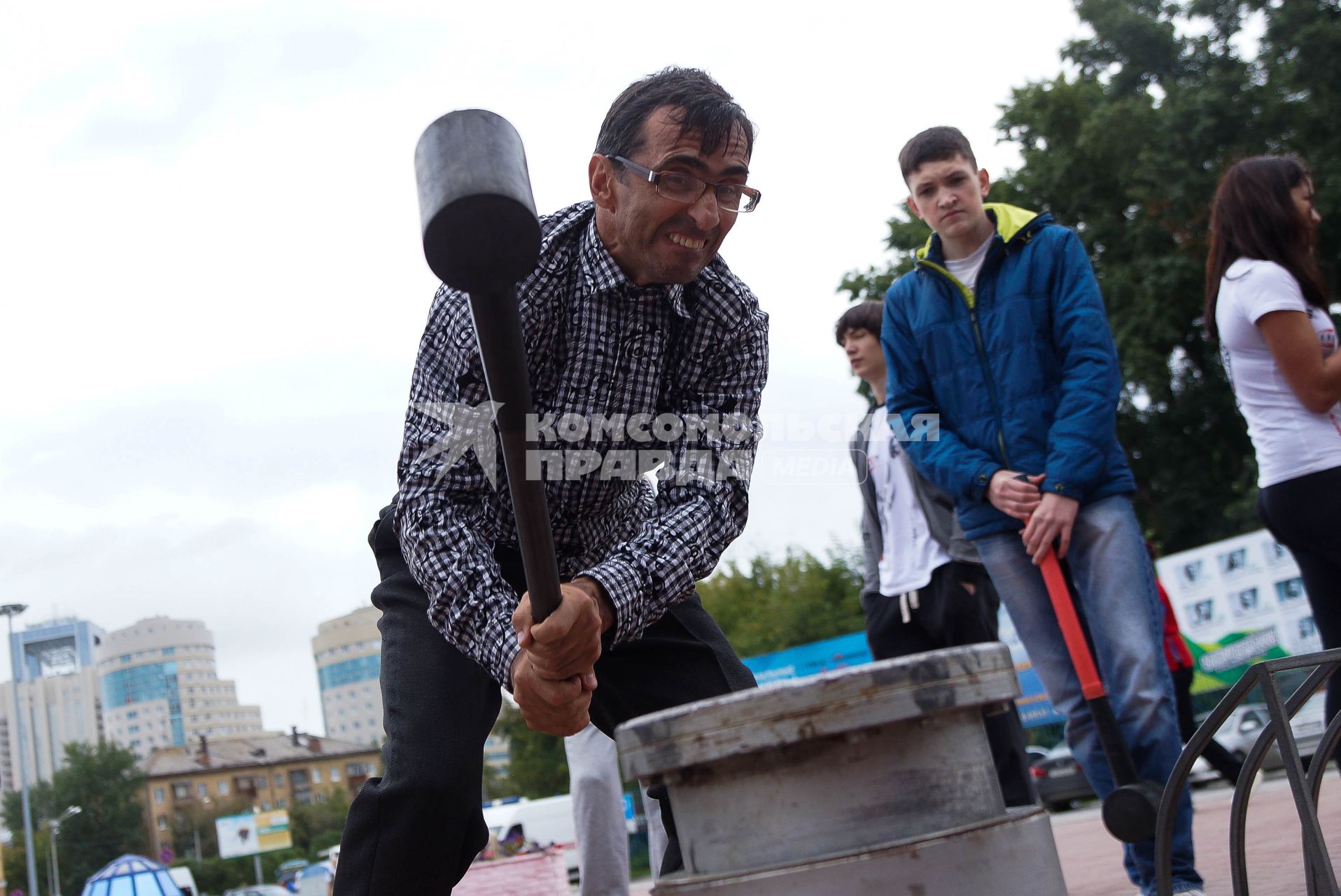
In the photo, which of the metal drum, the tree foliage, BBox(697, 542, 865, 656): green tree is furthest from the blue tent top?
BBox(697, 542, 865, 656): green tree

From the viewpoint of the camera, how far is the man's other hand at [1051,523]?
3752 millimetres

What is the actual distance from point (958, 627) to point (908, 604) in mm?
265

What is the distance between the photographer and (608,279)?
111 inches

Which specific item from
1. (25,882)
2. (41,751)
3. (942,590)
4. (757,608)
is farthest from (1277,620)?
(41,751)

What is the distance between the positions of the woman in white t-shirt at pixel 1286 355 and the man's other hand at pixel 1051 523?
0.57 meters

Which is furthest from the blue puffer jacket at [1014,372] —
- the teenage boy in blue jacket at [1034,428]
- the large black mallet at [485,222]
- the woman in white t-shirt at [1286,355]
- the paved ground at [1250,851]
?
the large black mallet at [485,222]

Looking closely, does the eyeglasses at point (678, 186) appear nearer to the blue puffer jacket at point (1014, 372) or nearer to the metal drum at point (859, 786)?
the metal drum at point (859, 786)

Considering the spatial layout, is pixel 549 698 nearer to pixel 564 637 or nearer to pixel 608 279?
pixel 564 637

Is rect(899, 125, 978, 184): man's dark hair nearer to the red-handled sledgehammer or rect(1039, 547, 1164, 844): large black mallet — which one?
the red-handled sledgehammer

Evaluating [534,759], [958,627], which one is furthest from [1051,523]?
[534,759]

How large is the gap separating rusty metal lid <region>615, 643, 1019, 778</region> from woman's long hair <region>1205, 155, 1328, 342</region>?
9.31ft

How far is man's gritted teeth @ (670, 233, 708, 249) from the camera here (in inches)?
106

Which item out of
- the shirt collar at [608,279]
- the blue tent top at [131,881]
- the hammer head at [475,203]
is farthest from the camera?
the blue tent top at [131,881]

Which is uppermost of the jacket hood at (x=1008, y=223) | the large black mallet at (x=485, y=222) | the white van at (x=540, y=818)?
the jacket hood at (x=1008, y=223)
